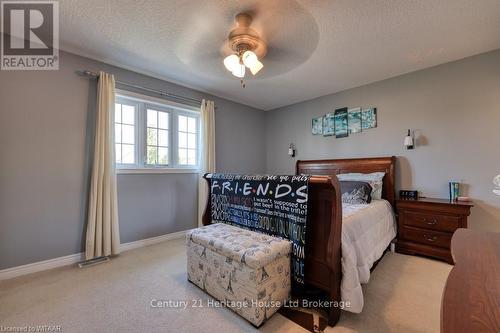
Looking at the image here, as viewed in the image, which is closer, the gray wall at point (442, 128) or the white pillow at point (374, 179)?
the gray wall at point (442, 128)

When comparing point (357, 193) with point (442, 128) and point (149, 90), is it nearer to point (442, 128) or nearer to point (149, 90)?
point (442, 128)

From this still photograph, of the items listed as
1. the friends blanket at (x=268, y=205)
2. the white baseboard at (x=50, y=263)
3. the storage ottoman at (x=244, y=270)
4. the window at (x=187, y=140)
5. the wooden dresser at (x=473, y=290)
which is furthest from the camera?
the window at (x=187, y=140)

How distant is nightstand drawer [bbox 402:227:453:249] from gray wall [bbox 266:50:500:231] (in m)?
0.47

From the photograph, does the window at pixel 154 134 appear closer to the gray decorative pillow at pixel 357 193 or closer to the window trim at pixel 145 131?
the window trim at pixel 145 131

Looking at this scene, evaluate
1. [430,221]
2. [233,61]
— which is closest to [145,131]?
[233,61]

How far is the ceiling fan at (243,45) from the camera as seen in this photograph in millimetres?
1847

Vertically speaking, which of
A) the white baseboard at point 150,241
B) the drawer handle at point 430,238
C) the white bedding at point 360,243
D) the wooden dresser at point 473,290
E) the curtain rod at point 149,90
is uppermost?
the curtain rod at point 149,90

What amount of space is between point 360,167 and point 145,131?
10.9 feet

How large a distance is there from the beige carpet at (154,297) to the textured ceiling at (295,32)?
2355mm

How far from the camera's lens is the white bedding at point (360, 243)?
152 centimetres

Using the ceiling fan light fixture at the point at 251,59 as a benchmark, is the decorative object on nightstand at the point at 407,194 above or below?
below

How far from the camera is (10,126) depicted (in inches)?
85.4

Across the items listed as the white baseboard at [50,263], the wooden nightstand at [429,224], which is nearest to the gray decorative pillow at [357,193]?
the wooden nightstand at [429,224]

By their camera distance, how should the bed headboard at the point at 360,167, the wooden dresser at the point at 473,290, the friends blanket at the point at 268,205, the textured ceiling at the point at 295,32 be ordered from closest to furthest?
the wooden dresser at the point at 473,290 → the friends blanket at the point at 268,205 → the textured ceiling at the point at 295,32 → the bed headboard at the point at 360,167
